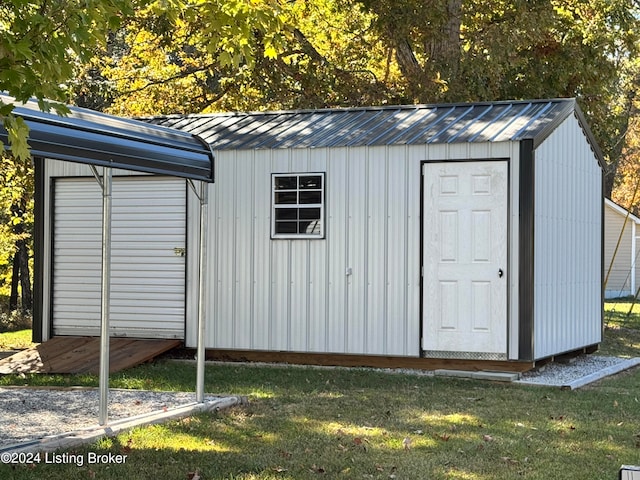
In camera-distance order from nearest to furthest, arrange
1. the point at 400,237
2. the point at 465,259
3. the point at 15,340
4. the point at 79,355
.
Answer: the point at 465,259, the point at 400,237, the point at 79,355, the point at 15,340

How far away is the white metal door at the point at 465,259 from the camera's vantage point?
35.4 ft

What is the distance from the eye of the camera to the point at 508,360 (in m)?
10.7

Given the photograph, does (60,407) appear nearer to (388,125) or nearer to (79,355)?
(79,355)

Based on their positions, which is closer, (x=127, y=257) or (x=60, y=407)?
(x=60, y=407)

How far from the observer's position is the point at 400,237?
11305mm

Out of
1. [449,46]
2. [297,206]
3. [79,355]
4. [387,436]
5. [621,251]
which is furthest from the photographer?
[621,251]

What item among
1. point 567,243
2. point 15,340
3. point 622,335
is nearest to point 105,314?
point 567,243

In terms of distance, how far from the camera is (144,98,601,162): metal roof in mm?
11156

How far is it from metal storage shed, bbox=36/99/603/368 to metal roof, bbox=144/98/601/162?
0.03 metres

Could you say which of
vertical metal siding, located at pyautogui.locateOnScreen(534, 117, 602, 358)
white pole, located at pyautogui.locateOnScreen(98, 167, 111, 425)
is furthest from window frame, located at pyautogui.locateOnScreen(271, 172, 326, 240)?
white pole, located at pyautogui.locateOnScreen(98, 167, 111, 425)

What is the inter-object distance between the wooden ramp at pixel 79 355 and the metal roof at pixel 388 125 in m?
2.51

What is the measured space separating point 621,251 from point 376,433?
28.7 m

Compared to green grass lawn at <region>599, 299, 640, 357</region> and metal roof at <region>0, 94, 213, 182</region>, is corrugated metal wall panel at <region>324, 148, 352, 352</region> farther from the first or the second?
green grass lawn at <region>599, 299, 640, 357</region>

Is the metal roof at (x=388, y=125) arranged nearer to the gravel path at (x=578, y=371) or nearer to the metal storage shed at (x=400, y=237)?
the metal storage shed at (x=400, y=237)
